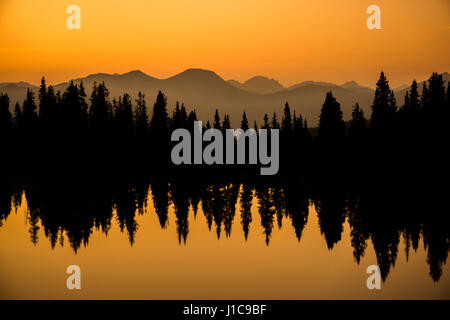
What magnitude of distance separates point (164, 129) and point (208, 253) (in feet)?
276

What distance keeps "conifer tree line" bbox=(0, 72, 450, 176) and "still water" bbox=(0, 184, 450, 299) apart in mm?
49419

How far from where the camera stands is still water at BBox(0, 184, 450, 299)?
2627 cm

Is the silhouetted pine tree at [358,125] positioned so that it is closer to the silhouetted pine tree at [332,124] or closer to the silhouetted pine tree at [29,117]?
the silhouetted pine tree at [332,124]

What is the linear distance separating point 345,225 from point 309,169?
6463 centimetres

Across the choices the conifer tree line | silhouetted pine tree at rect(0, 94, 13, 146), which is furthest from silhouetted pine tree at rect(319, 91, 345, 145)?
silhouetted pine tree at rect(0, 94, 13, 146)

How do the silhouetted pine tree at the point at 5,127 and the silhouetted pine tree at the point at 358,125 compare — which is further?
the silhouetted pine tree at the point at 5,127

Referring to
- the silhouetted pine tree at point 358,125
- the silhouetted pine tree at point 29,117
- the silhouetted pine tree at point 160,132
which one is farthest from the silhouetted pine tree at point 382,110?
the silhouetted pine tree at point 29,117

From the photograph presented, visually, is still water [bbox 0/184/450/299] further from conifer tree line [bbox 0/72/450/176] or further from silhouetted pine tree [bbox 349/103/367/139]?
silhouetted pine tree [bbox 349/103/367/139]

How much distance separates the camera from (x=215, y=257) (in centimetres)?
3183

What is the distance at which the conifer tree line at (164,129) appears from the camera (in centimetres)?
9131

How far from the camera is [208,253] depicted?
3262cm

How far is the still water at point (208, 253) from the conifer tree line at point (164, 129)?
49.4 metres

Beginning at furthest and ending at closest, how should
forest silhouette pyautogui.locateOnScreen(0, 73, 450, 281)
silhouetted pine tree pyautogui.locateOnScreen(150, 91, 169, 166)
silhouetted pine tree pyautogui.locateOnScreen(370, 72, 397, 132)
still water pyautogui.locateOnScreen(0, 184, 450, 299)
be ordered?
1. silhouetted pine tree pyautogui.locateOnScreen(150, 91, 169, 166)
2. silhouetted pine tree pyautogui.locateOnScreen(370, 72, 397, 132)
3. forest silhouette pyautogui.locateOnScreen(0, 73, 450, 281)
4. still water pyautogui.locateOnScreen(0, 184, 450, 299)

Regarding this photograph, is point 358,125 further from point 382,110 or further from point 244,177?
point 244,177
